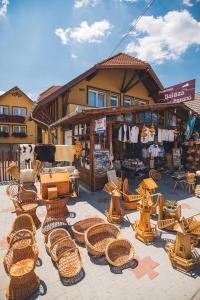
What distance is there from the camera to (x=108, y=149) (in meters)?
9.70

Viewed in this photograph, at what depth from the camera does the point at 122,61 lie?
1357 centimetres

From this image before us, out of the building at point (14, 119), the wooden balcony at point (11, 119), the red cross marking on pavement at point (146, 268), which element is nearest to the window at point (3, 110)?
the building at point (14, 119)

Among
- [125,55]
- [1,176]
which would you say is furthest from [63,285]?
[125,55]

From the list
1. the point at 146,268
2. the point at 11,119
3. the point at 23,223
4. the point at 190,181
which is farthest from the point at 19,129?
the point at 146,268

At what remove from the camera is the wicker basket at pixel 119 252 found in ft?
13.2

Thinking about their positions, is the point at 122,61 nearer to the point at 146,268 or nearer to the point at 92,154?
the point at 92,154

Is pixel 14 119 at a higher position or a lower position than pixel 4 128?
higher

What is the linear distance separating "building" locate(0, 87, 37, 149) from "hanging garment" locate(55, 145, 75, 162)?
20.9 m

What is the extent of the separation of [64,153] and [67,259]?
5.91 meters

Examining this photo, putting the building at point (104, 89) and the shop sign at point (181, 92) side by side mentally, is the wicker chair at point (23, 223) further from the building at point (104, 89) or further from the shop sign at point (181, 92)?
the shop sign at point (181, 92)

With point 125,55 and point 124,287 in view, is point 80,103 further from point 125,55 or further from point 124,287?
point 124,287

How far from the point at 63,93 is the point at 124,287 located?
11037 mm

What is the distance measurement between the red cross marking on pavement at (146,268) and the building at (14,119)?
27.3m

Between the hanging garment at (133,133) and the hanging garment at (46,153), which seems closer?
the hanging garment at (46,153)
